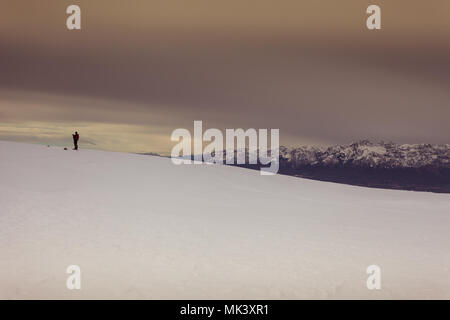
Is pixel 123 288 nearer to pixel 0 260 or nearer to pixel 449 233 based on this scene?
pixel 0 260

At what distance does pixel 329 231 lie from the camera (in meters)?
17.7

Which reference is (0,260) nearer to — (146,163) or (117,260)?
(117,260)

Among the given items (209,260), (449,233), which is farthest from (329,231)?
(209,260)

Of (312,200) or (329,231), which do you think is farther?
(312,200)

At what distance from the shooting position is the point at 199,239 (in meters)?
15.0

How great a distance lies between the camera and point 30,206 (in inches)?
726

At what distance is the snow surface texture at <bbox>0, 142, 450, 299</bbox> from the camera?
10.3 m

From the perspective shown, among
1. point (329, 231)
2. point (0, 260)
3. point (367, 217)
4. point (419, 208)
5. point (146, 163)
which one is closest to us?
point (0, 260)

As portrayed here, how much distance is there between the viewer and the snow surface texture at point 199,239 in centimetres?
1034

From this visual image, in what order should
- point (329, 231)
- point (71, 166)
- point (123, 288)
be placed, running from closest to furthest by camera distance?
point (123, 288), point (329, 231), point (71, 166)
